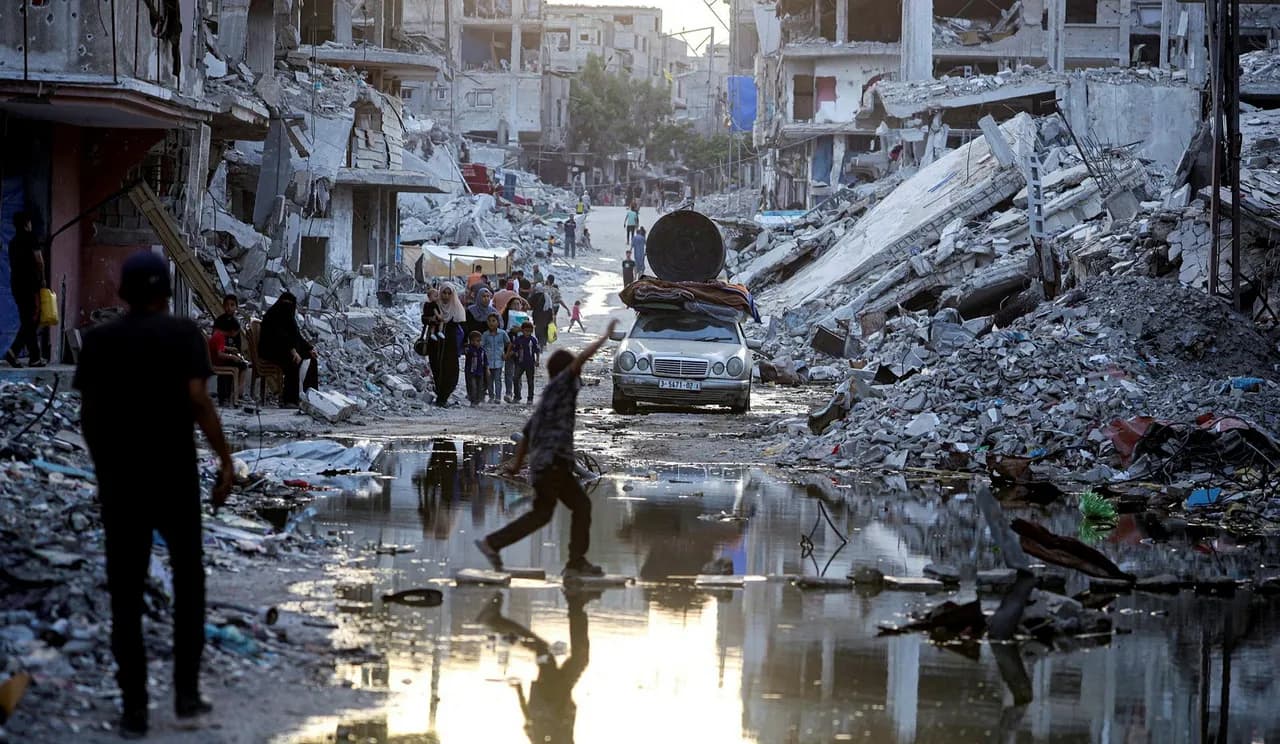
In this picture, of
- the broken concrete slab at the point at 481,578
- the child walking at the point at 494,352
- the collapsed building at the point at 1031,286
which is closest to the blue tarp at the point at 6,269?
the child walking at the point at 494,352

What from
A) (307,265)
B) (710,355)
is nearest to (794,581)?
(710,355)

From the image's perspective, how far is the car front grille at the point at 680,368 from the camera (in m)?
21.9

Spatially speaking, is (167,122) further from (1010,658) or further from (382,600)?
(1010,658)

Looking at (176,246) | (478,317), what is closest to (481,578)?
(176,246)

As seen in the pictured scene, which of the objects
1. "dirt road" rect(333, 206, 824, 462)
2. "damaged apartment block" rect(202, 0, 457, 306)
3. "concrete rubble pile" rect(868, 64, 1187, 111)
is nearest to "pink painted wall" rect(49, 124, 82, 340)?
"damaged apartment block" rect(202, 0, 457, 306)

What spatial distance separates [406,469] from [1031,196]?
745 inches

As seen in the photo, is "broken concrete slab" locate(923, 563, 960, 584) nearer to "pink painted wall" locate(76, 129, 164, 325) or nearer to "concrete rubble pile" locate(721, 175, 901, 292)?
"pink painted wall" locate(76, 129, 164, 325)

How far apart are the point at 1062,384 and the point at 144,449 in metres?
14.5

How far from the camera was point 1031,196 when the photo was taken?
3109 centimetres

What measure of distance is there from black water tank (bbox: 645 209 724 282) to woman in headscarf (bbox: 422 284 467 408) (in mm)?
3683

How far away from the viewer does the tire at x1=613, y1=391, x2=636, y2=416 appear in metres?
22.5

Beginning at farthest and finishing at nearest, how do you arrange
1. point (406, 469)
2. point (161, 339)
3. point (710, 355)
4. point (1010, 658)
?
1. point (710, 355)
2. point (406, 469)
3. point (1010, 658)
4. point (161, 339)

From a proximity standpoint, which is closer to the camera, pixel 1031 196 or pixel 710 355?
pixel 710 355

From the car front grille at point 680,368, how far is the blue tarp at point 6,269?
819 cm
